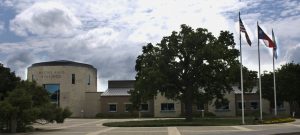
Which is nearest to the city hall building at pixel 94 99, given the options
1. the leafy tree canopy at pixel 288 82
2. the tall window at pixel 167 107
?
the tall window at pixel 167 107

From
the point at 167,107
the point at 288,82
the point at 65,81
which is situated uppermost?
the point at 65,81

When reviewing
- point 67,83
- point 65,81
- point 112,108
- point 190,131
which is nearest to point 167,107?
point 112,108

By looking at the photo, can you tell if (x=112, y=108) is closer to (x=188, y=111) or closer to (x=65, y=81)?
(x=65, y=81)

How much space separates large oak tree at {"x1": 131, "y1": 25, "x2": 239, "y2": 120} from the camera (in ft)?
169

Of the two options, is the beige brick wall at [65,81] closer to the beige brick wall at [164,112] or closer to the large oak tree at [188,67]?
the beige brick wall at [164,112]

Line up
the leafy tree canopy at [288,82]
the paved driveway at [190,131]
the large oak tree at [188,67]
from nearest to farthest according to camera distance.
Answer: the paved driveway at [190,131]
the large oak tree at [188,67]
the leafy tree canopy at [288,82]

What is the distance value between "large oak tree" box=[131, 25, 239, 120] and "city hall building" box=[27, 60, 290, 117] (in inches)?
1050

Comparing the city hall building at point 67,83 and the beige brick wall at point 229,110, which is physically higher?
the city hall building at point 67,83

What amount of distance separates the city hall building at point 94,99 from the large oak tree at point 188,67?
26.7m

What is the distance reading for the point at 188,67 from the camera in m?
52.9

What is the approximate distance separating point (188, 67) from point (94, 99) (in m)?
36.9

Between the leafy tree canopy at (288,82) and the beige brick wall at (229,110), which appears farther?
the beige brick wall at (229,110)

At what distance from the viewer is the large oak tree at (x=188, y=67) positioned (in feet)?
169

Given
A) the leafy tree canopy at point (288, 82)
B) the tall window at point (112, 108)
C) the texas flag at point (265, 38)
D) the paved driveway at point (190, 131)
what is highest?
the texas flag at point (265, 38)
